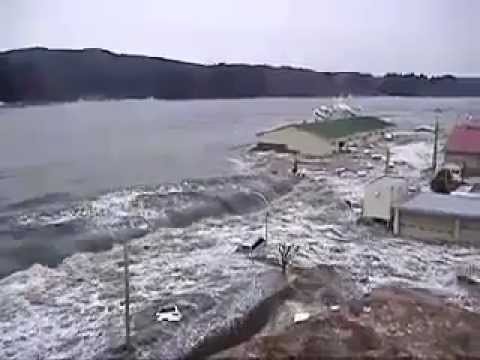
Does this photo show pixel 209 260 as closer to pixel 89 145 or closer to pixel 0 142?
pixel 89 145

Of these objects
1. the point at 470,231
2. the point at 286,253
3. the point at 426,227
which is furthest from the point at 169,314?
the point at 470,231

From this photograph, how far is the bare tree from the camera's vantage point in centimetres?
488

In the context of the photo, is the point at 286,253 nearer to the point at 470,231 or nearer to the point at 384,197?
the point at 384,197

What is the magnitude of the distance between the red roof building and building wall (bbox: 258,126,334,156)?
10.1 feet

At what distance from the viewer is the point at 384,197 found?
235 inches

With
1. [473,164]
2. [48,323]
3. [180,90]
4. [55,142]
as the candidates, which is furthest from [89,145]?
[48,323]

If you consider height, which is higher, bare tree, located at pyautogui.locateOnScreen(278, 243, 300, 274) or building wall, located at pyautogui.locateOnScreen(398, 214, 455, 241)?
building wall, located at pyautogui.locateOnScreen(398, 214, 455, 241)

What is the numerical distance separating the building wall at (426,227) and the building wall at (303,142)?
651cm

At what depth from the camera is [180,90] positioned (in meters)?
20.0

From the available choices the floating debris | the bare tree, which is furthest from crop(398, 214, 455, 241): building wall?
the floating debris

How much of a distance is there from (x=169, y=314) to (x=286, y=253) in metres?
1.50

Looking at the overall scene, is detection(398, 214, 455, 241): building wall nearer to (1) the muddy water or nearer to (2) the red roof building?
(1) the muddy water

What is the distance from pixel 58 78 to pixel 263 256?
10.8 metres

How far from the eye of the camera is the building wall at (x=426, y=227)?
5.56 meters
